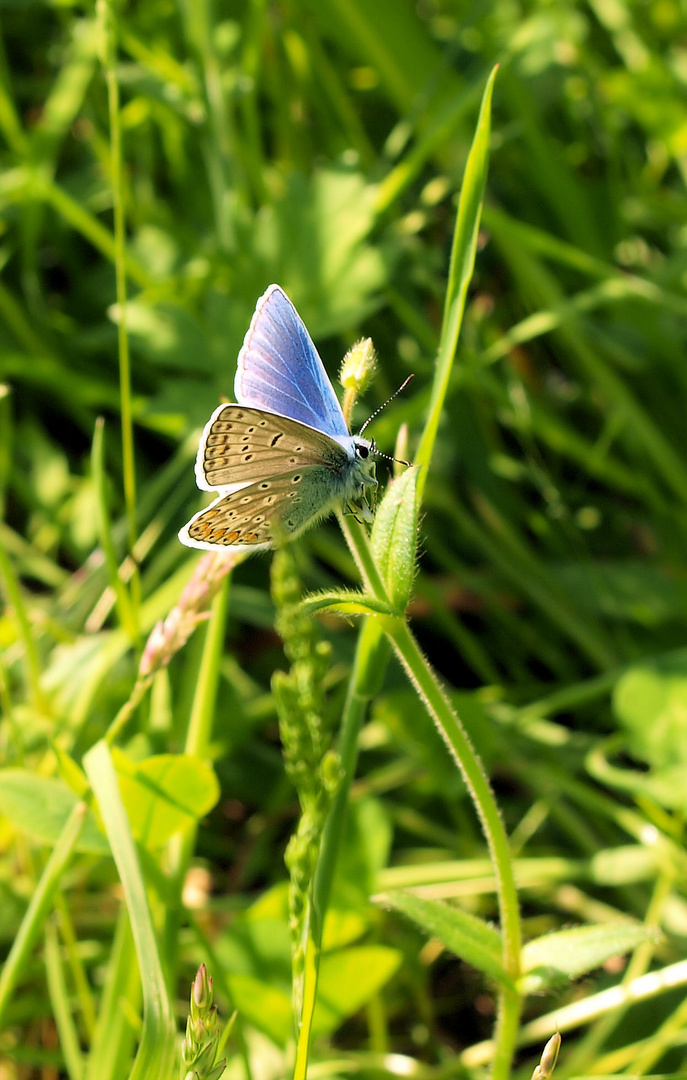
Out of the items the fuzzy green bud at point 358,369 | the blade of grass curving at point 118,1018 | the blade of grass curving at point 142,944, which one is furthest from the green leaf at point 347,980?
the fuzzy green bud at point 358,369

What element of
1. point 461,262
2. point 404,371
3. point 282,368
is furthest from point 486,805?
point 404,371

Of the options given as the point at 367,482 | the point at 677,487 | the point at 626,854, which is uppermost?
the point at 367,482

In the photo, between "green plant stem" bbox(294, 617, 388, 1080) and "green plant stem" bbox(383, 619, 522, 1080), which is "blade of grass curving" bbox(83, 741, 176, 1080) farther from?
"green plant stem" bbox(383, 619, 522, 1080)

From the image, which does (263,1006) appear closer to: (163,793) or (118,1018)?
(118,1018)

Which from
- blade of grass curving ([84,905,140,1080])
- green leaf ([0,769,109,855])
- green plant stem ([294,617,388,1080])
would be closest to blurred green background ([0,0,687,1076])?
green leaf ([0,769,109,855])

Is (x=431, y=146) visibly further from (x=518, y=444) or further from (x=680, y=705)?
(x=680, y=705)

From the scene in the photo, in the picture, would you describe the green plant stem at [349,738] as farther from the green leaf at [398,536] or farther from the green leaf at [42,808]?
the green leaf at [42,808]

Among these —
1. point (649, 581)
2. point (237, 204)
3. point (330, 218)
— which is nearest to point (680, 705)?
point (649, 581)
